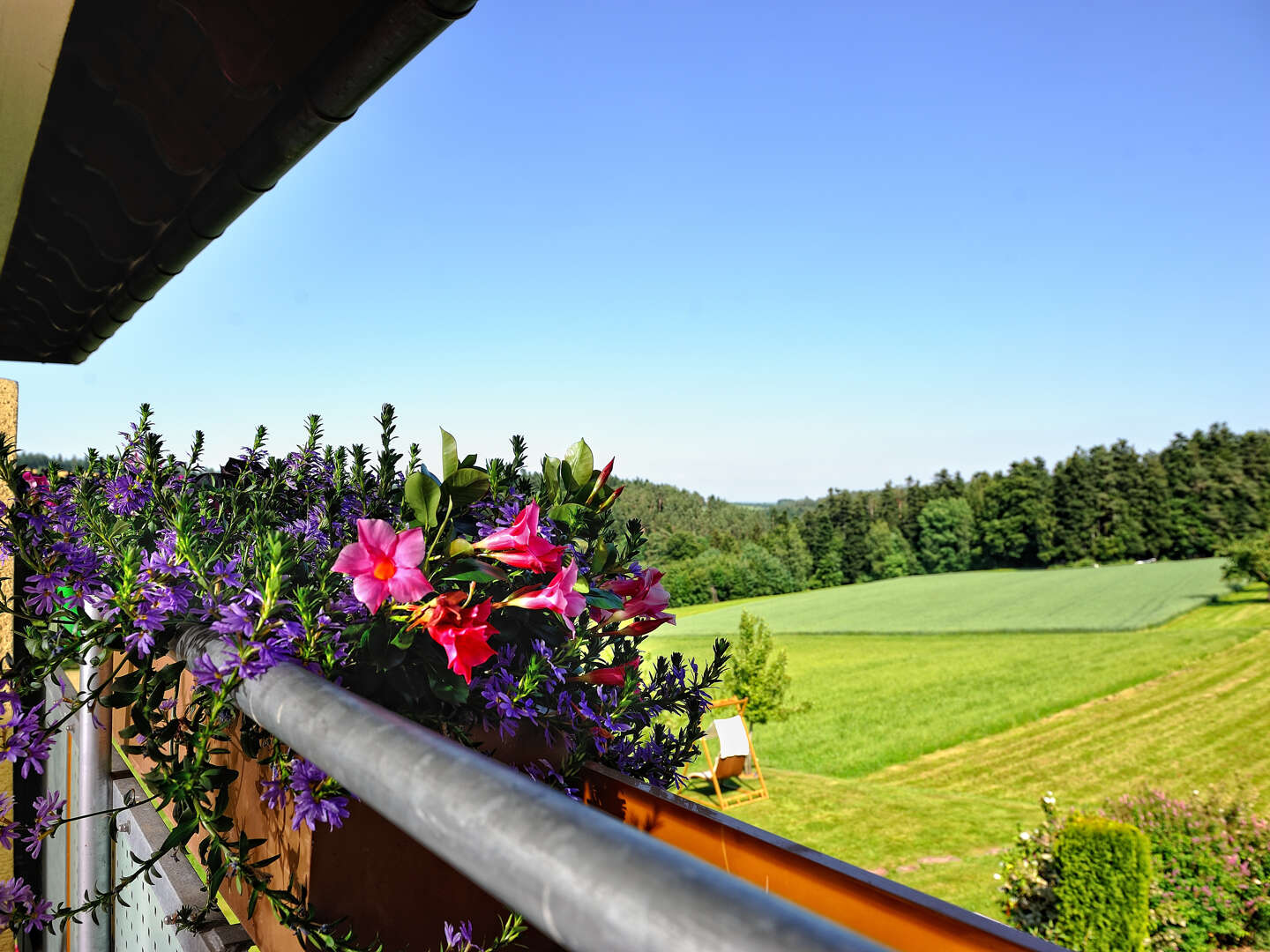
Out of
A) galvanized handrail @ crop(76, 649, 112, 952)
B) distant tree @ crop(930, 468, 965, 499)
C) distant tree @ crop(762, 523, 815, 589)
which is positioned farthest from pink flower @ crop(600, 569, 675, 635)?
distant tree @ crop(930, 468, 965, 499)

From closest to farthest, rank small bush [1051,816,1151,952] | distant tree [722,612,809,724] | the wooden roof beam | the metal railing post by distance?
1. the metal railing post
2. the wooden roof beam
3. small bush [1051,816,1151,952]
4. distant tree [722,612,809,724]

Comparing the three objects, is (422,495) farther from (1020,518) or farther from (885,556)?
(1020,518)

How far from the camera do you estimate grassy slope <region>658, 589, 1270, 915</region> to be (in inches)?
555

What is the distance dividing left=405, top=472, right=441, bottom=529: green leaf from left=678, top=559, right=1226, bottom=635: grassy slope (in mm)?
34200

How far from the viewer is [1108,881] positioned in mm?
7055

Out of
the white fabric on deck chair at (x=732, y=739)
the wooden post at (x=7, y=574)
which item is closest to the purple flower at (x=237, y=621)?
the wooden post at (x=7, y=574)

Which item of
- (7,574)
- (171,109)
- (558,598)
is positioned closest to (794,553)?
(7,574)

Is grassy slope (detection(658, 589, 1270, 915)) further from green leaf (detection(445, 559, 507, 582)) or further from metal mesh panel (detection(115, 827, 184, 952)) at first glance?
green leaf (detection(445, 559, 507, 582))

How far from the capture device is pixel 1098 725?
23.3 metres

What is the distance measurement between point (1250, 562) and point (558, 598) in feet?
153

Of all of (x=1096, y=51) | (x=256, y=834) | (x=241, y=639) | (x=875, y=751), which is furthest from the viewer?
(x=1096, y=51)

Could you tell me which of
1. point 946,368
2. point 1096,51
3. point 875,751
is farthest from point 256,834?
point 946,368

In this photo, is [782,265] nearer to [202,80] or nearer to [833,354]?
[833,354]

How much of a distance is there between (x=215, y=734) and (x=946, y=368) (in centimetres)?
6260
